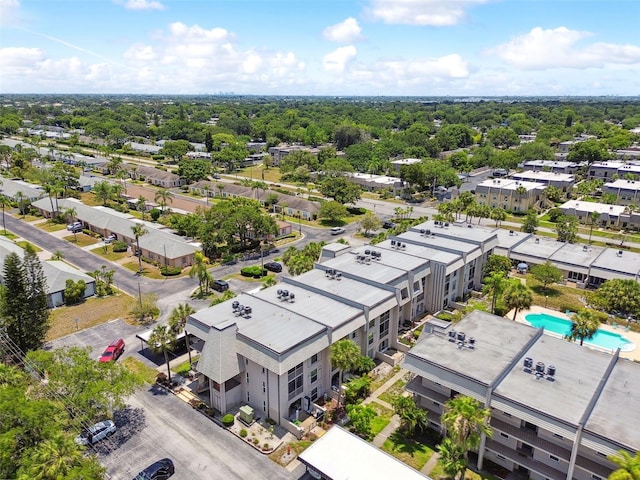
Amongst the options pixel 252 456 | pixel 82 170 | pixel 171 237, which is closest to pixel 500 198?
pixel 171 237

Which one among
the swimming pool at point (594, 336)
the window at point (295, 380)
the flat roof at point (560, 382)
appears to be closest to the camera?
the flat roof at point (560, 382)

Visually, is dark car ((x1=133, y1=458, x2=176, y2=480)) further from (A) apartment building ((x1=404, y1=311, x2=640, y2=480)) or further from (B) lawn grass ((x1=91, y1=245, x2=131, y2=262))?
(B) lawn grass ((x1=91, y1=245, x2=131, y2=262))

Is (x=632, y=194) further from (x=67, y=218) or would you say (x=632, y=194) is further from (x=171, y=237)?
(x=67, y=218)

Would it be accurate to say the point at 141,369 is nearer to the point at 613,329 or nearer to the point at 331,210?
the point at 613,329

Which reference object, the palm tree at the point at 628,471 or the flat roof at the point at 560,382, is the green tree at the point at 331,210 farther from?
the palm tree at the point at 628,471

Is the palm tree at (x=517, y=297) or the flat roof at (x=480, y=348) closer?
the flat roof at (x=480, y=348)

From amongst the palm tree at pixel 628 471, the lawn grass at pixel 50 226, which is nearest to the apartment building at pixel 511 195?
the palm tree at pixel 628 471

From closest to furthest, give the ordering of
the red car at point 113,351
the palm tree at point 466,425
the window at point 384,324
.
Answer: the palm tree at point 466,425 → the red car at point 113,351 → the window at point 384,324
